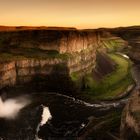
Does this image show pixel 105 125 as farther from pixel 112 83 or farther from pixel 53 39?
pixel 112 83

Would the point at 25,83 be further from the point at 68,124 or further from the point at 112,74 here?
the point at 112,74

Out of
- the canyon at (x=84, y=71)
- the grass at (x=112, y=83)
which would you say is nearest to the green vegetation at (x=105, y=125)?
the canyon at (x=84, y=71)

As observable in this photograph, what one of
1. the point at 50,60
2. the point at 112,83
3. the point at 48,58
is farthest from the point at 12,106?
the point at 112,83

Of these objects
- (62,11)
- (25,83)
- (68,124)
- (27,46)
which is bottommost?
(68,124)

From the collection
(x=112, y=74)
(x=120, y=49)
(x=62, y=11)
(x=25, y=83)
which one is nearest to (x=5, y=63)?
(x=25, y=83)

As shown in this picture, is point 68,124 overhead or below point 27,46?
below

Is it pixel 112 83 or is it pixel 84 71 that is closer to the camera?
pixel 84 71
